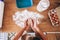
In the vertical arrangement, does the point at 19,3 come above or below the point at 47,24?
above

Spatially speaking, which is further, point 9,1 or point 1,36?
point 9,1

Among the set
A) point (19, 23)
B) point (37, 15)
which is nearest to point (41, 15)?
point (37, 15)

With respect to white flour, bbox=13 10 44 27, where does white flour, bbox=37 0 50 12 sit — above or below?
above

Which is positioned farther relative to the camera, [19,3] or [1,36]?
[19,3]

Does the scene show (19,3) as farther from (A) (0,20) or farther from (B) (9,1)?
(A) (0,20)

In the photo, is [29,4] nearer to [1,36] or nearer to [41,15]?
[41,15]

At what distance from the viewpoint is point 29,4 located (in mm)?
1106

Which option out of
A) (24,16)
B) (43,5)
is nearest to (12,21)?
(24,16)

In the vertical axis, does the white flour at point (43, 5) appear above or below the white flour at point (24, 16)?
above

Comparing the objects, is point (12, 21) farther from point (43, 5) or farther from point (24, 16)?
point (43, 5)

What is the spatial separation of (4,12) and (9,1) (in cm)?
9

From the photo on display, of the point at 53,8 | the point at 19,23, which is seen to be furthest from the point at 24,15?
the point at 53,8

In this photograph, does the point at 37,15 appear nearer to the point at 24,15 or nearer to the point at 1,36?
the point at 24,15

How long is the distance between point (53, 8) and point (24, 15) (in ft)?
0.62
